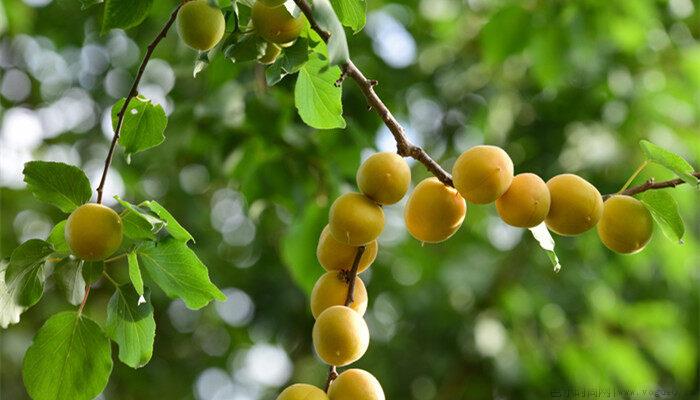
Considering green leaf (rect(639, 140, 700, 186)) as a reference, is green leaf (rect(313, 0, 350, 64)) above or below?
above

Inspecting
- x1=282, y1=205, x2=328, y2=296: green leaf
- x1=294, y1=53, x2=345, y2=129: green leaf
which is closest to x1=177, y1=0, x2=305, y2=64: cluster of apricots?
x1=294, y1=53, x2=345, y2=129: green leaf

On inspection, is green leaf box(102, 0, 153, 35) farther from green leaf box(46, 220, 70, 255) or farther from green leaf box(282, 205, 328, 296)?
green leaf box(282, 205, 328, 296)

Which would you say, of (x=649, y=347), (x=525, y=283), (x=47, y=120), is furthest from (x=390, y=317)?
(x=47, y=120)

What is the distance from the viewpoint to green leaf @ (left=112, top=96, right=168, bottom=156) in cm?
93

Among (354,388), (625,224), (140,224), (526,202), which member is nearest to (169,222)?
(140,224)

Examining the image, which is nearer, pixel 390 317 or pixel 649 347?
pixel 649 347

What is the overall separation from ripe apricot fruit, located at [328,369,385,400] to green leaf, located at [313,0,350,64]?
0.95ft

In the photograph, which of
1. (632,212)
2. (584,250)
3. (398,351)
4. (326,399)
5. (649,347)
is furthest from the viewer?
(398,351)

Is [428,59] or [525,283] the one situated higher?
[428,59]

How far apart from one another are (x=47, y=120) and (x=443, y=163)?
1.56 metres

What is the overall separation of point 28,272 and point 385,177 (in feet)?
1.21

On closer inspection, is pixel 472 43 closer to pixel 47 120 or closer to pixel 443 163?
pixel 443 163

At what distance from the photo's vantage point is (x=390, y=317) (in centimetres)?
315

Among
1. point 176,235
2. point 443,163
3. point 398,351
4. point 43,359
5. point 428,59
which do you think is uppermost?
point 176,235
